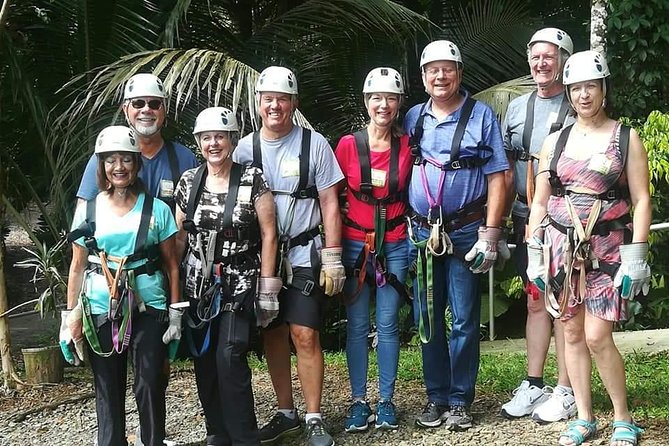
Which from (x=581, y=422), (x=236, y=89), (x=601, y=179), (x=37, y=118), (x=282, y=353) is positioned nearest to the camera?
(x=601, y=179)

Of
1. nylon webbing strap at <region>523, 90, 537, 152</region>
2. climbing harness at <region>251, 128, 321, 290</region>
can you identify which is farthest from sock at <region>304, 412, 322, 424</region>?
nylon webbing strap at <region>523, 90, 537, 152</region>

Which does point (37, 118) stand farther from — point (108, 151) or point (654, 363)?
point (654, 363)

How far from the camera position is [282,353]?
531 cm

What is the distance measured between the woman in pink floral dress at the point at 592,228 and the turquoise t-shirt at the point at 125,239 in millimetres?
2019

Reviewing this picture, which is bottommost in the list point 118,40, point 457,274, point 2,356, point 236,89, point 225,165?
point 2,356

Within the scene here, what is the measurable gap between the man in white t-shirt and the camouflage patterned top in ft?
0.66

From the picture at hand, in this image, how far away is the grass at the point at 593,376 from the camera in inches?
221

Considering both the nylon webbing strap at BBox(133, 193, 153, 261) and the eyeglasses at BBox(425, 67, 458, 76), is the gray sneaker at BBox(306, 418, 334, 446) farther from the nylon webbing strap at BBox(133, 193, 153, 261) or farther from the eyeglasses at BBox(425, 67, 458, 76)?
the eyeglasses at BBox(425, 67, 458, 76)

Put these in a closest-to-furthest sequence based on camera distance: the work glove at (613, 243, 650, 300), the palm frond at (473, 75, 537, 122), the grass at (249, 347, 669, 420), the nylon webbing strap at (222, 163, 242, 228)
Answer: the work glove at (613, 243, 650, 300) → the nylon webbing strap at (222, 163, 242, 228) → the grass at (249, 347, 669, 420) → the palm frond at (473, 75, 537, 122)

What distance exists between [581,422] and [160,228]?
2.60m

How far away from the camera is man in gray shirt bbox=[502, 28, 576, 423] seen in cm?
517

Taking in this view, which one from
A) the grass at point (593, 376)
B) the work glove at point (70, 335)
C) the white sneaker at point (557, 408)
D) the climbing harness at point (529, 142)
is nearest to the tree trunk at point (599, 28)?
the grass at point (593, 376)

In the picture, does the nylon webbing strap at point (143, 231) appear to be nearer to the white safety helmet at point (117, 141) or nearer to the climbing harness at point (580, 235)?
the white safety helmet at point (117, 141)

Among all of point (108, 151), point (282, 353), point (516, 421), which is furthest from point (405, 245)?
point (108, 151)
